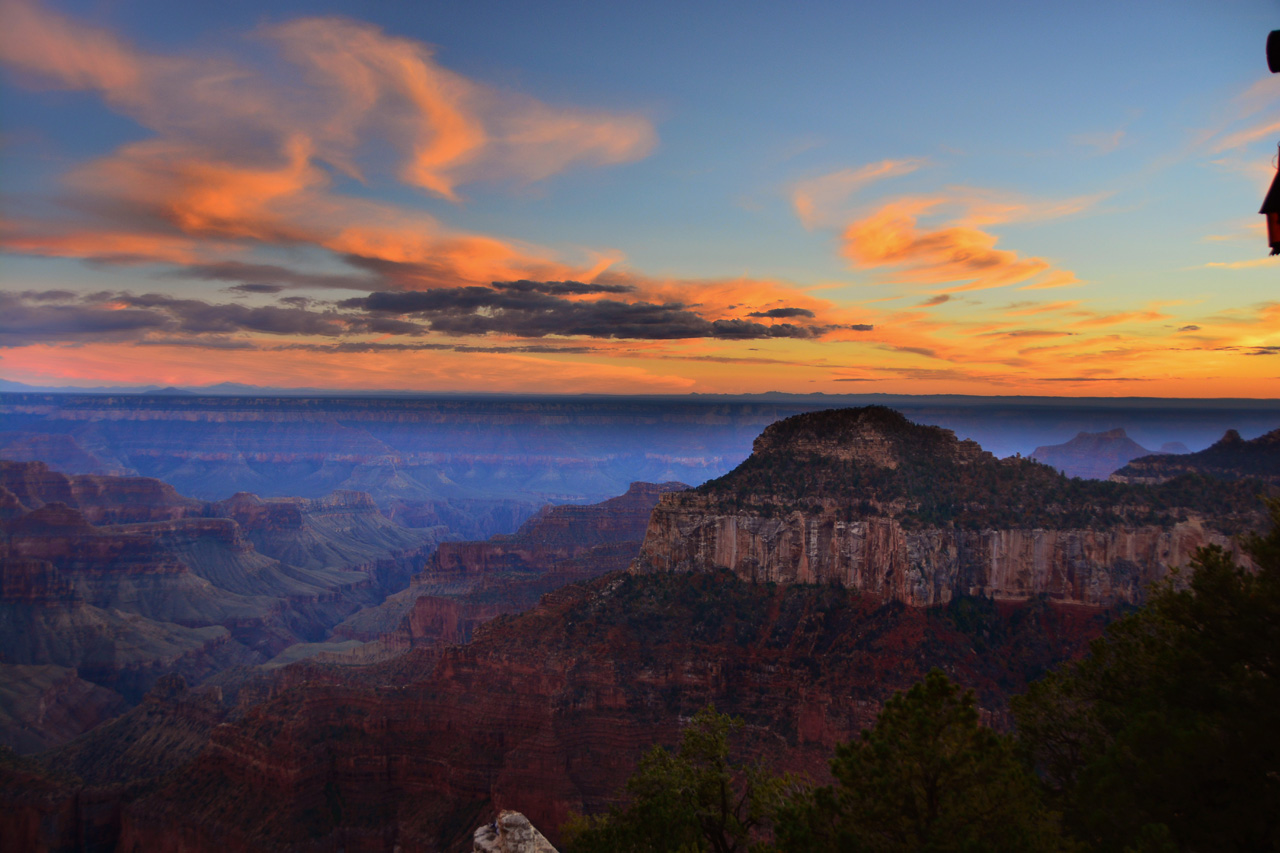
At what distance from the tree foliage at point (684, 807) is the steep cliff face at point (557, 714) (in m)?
28.4

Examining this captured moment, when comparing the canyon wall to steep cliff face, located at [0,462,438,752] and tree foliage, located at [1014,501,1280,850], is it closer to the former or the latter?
tree foliage, located at [1014,501,1280,850]

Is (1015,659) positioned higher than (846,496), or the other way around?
(846,496)

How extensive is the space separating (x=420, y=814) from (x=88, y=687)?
317 ft

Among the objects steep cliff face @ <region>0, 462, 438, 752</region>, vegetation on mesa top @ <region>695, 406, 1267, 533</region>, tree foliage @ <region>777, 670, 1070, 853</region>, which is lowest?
steep cliff face @ <region>0, 462, 438, 752</region>

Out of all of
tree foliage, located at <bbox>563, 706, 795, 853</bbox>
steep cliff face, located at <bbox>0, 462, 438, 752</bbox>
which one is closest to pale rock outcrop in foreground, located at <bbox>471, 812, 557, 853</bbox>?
tree foliage, located at <bbox>563, 706, 795, 853</bbox>

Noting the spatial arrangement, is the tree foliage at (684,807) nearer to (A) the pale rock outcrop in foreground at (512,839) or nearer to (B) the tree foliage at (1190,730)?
(A) the pale rock outcrop in foreground at (512,839)

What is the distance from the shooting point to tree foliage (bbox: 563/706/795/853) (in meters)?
27.4

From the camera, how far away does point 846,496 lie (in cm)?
7394

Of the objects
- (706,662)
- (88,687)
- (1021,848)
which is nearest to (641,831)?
(1021,848)

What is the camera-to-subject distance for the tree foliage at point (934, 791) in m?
19.5

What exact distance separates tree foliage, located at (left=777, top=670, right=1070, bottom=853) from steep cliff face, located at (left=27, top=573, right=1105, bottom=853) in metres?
36.4

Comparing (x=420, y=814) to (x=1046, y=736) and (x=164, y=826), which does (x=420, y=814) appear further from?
(x=1046, y=736)

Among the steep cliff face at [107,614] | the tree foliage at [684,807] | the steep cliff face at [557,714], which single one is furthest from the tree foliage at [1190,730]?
the steep cliff face at [107,614]

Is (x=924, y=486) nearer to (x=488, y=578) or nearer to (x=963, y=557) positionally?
(x=963, y=557)
